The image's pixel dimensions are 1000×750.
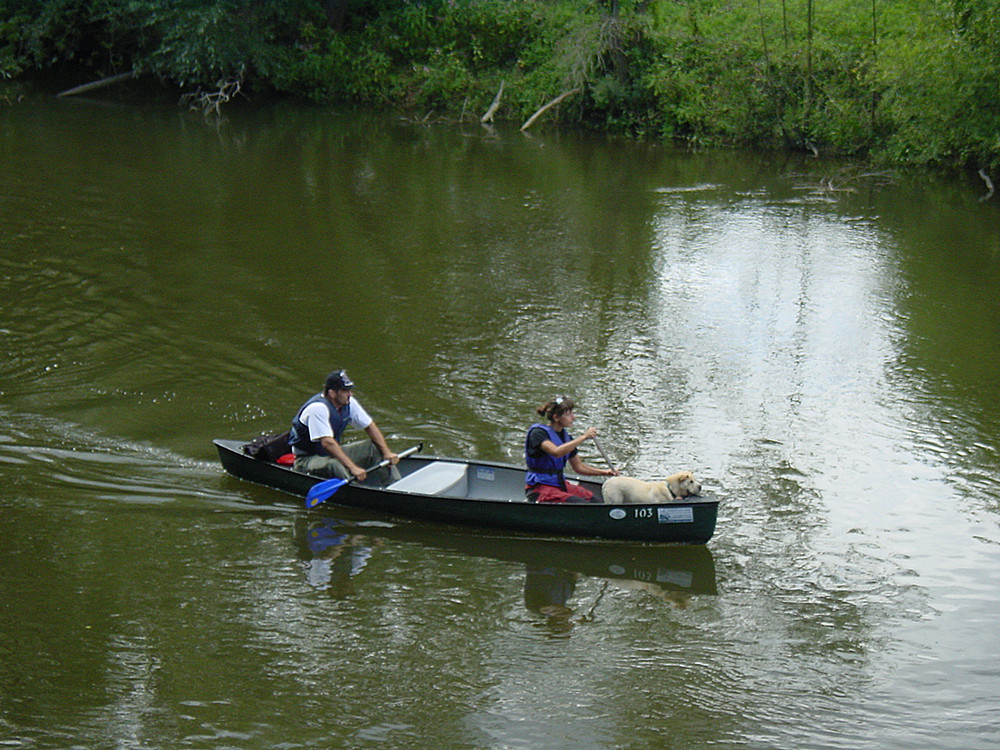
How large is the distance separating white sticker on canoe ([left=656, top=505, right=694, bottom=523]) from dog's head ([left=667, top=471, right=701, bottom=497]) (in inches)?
8.2

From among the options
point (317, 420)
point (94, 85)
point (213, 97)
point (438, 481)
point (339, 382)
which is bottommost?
point (438, 481)

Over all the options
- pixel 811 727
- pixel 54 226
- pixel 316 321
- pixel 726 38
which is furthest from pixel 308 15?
pixel 811 727

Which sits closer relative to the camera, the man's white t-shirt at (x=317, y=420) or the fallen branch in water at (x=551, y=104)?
the man's white t-shirt at (x=317, y=420)

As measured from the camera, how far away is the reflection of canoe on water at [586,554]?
9078mm

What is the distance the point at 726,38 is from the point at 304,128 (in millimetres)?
11868

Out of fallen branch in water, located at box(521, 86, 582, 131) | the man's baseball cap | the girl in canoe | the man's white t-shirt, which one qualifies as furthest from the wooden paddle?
fallen branch in water, located at box(521, 86, 582, 131)

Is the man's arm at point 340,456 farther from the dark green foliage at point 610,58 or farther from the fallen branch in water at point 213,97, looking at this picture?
the fallen branch in water at point 213,97

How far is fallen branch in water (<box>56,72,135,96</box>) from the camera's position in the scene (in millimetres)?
34125

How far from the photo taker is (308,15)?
3619cm

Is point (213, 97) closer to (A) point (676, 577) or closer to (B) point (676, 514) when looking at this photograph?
(B) point (676, 514)

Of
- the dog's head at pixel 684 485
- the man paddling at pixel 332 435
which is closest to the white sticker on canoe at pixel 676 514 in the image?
the dog's head at pixel 684 485

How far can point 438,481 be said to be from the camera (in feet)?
33.1

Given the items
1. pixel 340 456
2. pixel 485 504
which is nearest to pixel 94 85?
pixel 340 456

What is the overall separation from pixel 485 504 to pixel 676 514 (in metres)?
1.61
